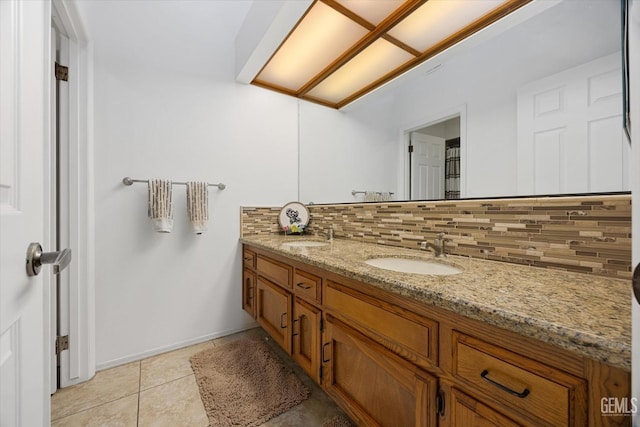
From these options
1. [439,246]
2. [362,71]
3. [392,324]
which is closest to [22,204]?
[392,324]

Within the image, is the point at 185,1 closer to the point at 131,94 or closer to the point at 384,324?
the point at 131,94

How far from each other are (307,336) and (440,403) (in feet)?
2.30

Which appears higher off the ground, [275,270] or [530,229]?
[530,229]

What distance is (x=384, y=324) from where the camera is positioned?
797 millimetres

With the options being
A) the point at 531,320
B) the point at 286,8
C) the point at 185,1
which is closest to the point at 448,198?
the point at 531,320

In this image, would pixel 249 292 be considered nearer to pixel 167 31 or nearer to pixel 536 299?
pixel 536 299

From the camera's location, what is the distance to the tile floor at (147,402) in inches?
46.8

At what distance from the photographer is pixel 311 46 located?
177 cm

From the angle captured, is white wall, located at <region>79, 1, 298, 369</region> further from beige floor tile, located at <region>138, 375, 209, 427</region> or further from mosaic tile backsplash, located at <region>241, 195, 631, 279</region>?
mosaic tile backsplash, located at <region>241, 195, 631, 279</region>

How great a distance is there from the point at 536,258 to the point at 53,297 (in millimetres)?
2295

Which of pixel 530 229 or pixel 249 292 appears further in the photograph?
pixel 249 292

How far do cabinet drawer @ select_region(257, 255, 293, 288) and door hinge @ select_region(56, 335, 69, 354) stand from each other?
1.13m

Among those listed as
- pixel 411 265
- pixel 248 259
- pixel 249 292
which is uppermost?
pixel 411 265

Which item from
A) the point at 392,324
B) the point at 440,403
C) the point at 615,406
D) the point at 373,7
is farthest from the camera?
the point at 373,7
